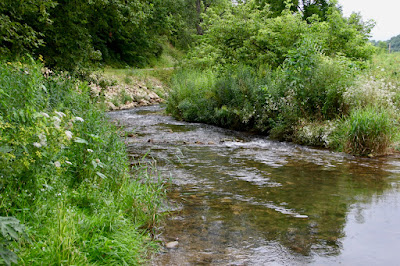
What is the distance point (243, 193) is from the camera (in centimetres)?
571

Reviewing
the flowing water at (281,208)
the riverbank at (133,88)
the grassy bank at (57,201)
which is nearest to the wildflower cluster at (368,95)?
the flowing water at (281,208)

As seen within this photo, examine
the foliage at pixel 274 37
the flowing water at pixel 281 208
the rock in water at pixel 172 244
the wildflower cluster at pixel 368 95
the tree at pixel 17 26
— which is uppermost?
the foliage at pixel 274 37

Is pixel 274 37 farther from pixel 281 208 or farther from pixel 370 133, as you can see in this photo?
pixel 281 208

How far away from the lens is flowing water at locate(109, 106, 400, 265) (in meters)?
3.74

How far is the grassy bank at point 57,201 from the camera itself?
2883mm

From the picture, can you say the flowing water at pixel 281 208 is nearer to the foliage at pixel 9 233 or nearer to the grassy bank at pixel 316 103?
the grassy bank at pixel 316 103

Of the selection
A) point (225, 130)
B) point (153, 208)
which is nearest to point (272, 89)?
point (225, 130)

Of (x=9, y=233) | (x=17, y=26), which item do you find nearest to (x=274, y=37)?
(x=17, y=26)

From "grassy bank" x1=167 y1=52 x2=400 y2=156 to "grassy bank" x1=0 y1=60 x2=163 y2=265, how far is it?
6.28 meters

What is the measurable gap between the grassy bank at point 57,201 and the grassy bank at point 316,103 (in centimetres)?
628

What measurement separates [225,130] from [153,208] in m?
8.93

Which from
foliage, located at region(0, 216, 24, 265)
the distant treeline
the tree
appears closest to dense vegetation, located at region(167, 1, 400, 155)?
the distant treeline

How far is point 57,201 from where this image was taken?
3.50 meters

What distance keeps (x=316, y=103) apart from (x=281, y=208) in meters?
6.33
